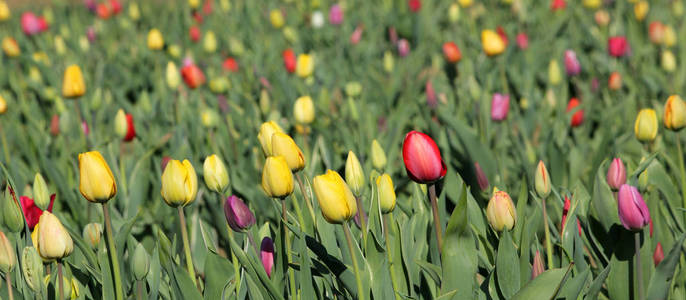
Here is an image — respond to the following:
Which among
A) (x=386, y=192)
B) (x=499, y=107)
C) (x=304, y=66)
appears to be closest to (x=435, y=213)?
(x=386, y=192)

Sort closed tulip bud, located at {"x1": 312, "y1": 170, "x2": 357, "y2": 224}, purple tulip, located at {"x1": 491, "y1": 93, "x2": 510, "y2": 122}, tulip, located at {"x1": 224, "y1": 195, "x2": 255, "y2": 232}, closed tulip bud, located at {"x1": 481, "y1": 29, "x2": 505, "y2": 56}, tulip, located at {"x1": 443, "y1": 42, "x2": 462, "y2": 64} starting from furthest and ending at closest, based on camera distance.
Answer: tulip, located at {"x1": 443, "y1": 42, "x2": 462, "y2": 64}, closed tulip bud, located at {"x1": 481, "y1": 29, "x2": 505, "y2": 56}, purple tulip, located at {"x1": 491, "y1": 93, "x2": 510, "y2": 122}, tulip, located at {"x1": 224, "y1": 195, "x2": 255, "y2": 232}, closed tulip bud, located at {"x1": 312, "y1": 170, "x2": 357, "y2": 224}

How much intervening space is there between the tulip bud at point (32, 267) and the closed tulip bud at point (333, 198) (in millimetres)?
532

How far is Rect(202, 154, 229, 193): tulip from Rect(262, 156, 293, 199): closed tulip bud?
207 millimetres

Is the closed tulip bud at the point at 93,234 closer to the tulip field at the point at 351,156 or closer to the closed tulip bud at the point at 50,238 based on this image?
the tulip field at the point at 351,156

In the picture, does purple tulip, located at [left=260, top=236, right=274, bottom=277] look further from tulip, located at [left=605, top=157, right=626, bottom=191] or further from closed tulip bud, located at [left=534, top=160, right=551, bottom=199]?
tulip, located at [left=605, top=157, right=626, bottom=191]

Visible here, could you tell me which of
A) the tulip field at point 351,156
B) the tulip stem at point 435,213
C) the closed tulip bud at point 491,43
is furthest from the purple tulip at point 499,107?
the tulip stem at point 435,213

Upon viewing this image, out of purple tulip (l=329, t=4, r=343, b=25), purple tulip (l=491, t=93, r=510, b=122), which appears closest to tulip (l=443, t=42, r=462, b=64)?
purple tulip (l=491, t=93, r=510, b=122)

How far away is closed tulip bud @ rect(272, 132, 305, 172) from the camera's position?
58.7 inches

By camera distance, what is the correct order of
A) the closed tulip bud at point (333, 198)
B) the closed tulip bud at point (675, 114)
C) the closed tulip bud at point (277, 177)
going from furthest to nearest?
the closed tulip bud at point (675, 114)
the closed tulip bud at point (277, 177)
the closed tulip bud at point (333, 198)

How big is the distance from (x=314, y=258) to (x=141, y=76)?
2.63m

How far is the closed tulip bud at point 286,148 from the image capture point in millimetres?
1491

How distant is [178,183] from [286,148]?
8.9 inches

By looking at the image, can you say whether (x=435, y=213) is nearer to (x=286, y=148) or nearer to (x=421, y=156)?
(x=421, y=156)

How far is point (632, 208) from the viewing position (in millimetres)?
1413
